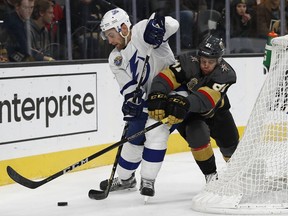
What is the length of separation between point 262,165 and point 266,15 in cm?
372

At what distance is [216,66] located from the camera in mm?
4863

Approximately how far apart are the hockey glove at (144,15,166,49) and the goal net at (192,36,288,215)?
0.55 m

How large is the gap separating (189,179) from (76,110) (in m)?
0.88

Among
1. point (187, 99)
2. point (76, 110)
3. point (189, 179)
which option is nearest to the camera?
point (187, 99)

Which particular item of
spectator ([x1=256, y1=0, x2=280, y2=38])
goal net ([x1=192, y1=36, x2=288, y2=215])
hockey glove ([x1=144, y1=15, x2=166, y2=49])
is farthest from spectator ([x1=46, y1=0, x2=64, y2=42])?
spectator ([x1=256, y1=0, x2=280, y2=38])

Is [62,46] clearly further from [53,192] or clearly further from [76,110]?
[53,192]

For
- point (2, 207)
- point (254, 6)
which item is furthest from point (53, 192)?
point (254, 6)

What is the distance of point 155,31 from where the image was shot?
4.81 m

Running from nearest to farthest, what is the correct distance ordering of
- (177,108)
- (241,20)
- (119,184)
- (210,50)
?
(177,108)
(210,50)
(119,184)
(241,20)

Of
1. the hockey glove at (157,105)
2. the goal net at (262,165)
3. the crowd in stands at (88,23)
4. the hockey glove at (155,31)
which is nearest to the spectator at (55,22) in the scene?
the crowd in stands at (88,23)

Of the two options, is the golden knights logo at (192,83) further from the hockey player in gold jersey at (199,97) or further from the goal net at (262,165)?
the goal net at (262,165)

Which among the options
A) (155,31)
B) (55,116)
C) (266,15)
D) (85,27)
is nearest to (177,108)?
(155,31)

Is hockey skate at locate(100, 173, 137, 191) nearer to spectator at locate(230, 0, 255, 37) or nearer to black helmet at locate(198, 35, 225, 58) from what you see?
black helmet at locate(198, 35, 225, 58)

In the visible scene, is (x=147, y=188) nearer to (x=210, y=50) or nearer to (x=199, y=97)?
(x=199, y=97)
